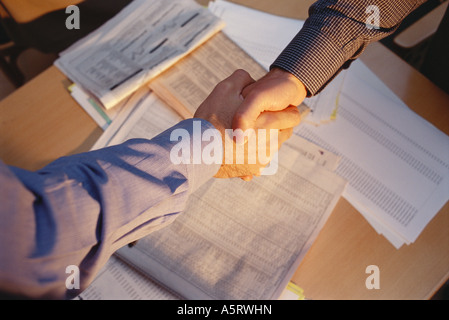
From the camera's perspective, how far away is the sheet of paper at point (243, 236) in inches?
26.2

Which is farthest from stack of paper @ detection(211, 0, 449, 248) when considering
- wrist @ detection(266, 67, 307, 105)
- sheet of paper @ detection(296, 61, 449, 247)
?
wrist @ detection(266, 67, 307, 105)

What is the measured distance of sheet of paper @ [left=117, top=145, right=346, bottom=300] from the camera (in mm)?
666

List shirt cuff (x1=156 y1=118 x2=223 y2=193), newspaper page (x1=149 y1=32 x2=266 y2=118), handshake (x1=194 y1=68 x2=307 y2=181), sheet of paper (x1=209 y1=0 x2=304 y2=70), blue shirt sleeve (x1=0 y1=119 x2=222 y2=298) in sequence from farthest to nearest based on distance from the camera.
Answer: sheet of paper (x1=209 y1=0 x2=304 y2=70) → newspaper page (x1=149 y1=32 x2=266 y2=118) → handshake (x1=194 y1=68 x2=307 y2=181) → shirt cuff (x1=156 y1=118 x2=223 y2=193) → blue shirt sleeve (x1=0 y1=119 x2=222 y2=298)

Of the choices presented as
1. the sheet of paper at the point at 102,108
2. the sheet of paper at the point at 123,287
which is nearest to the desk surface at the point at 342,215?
the sheet of paper at the point at 102,108

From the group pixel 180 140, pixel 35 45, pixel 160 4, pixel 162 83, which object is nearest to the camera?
pixel 180 140

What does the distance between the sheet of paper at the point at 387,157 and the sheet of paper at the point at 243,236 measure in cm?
8

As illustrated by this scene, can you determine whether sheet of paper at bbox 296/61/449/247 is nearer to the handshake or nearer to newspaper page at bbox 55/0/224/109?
the handshake

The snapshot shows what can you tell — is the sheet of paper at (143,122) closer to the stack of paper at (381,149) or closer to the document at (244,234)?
the document at (244,234)

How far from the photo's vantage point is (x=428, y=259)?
2.32 feet

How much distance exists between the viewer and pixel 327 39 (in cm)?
72

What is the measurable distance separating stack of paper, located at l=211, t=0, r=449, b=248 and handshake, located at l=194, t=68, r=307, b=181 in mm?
136
